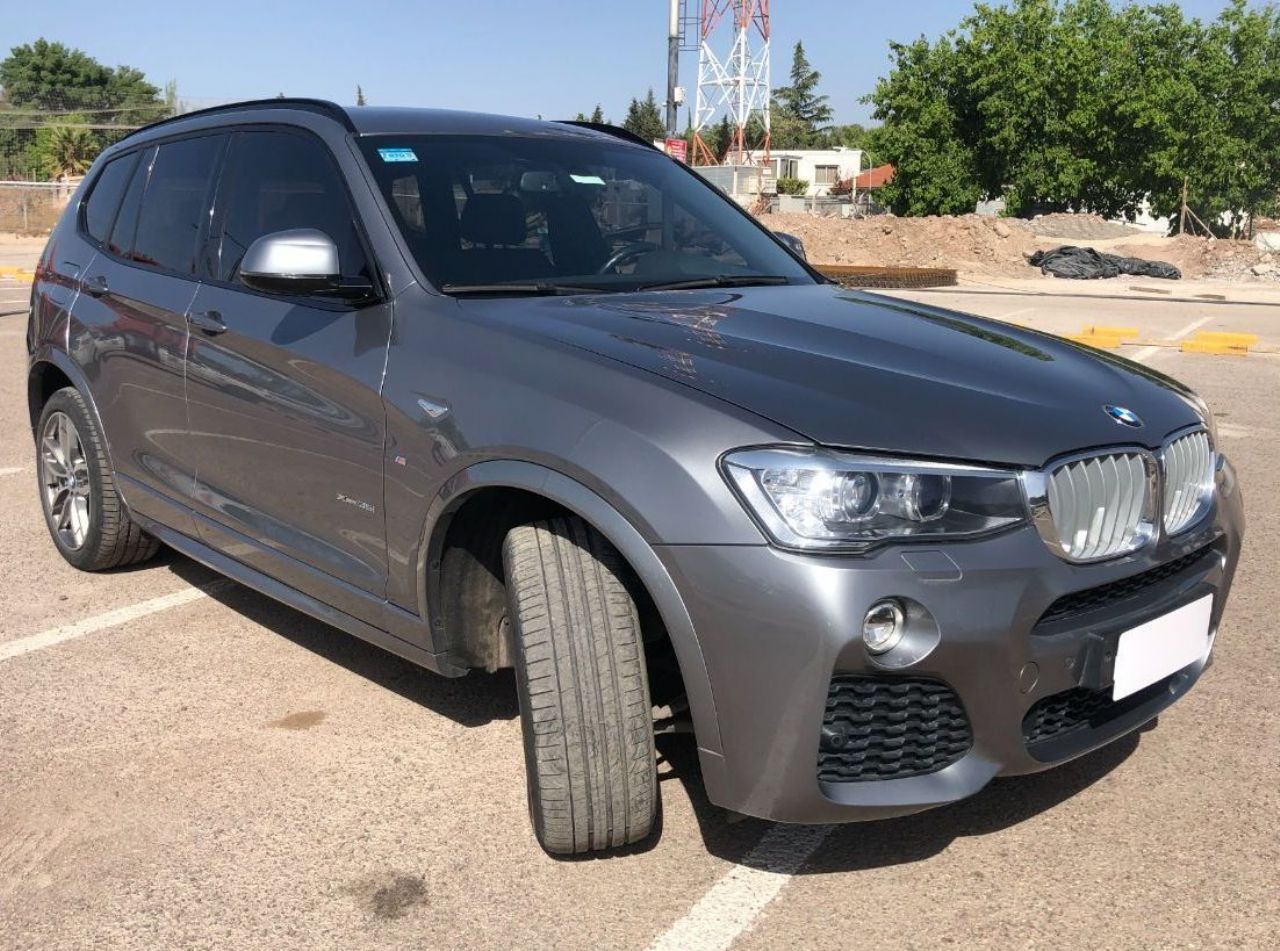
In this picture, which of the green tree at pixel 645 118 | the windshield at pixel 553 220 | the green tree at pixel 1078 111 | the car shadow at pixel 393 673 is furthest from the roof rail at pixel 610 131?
the green tree at pixel 645 118

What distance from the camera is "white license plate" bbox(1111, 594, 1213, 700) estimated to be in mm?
2621

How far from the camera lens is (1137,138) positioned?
46.6m

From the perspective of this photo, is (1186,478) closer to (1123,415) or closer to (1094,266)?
(1123,415)

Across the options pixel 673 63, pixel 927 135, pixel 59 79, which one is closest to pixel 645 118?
pixel 59 79

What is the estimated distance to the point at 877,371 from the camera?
274cm

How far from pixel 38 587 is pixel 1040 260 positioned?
29058 mm

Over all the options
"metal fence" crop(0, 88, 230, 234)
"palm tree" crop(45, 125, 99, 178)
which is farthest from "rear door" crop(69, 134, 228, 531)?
"palm tree" crop(45, 125, 99, 178)

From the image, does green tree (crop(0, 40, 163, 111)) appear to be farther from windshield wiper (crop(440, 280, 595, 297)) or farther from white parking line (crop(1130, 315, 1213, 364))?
windshield wiper (crop(440, 280, 595, 297))

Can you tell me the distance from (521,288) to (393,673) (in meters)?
1.41

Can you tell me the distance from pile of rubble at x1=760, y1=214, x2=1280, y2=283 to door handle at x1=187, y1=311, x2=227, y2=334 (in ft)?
88.0

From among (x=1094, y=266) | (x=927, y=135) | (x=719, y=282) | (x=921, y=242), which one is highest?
(x=927, y=135)

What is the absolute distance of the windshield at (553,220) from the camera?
3.35 meters

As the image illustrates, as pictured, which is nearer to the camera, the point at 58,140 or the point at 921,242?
the point at 921,242

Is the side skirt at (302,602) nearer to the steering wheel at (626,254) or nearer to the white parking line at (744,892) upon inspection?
the white parking line at (744,892)
